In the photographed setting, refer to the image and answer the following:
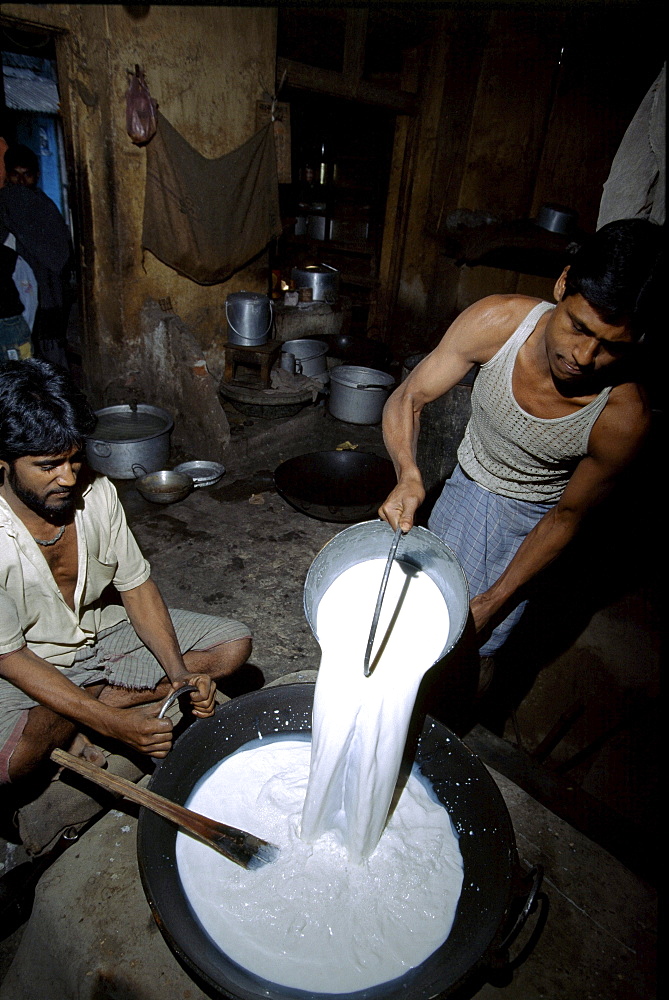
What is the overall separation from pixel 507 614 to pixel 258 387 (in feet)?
15.1

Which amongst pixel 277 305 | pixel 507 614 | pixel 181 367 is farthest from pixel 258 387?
pixel 507 614

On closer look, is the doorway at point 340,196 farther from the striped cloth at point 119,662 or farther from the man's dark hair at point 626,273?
the man's dark hair at point 626,273

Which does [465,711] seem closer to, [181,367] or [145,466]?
[145,466]

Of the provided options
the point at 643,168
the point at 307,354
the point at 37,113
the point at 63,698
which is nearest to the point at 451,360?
the point at 643,168

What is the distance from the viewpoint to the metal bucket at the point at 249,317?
6.36 meters

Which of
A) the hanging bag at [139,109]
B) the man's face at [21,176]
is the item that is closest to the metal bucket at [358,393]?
the hanging bag at [139,109]

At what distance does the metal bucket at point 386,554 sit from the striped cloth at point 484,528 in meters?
0.73

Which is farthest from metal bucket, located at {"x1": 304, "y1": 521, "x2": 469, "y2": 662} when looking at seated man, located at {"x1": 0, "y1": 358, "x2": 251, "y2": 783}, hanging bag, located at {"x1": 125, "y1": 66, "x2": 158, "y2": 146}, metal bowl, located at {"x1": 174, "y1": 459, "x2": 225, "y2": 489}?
hanging bag, located at {"x1": 125, "y1": 66, "x2": 158, "y2": 146}

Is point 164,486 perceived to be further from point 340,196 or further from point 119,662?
point 340,196

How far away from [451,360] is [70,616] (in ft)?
6.85

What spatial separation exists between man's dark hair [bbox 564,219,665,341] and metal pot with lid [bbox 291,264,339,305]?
680 centimetres

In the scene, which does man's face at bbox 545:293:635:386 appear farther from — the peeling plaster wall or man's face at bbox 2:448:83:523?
the peeling plaster wall

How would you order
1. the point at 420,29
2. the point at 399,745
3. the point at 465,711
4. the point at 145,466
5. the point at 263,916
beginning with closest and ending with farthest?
the point at 263,916, the point at 399,745, the point at 465,711, the point at 145,466, the point at 420,29

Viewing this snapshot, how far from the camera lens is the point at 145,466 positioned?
5.37 meters
